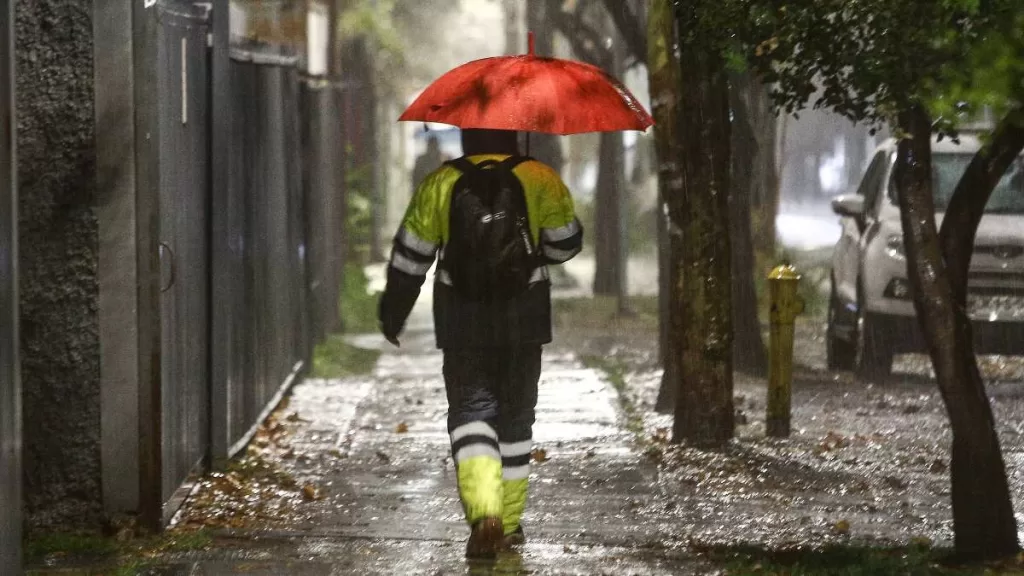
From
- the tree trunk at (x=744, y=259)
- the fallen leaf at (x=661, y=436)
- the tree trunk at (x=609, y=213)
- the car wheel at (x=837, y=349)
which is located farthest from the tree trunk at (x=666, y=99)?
Result: the tree trunk at (x=609, y=213)

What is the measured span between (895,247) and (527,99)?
6838 mm

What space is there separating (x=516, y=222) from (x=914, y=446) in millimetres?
4246

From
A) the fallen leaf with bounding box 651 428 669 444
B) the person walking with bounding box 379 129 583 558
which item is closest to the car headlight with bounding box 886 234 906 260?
the fallen leaf with bounding box 651 428 669 444

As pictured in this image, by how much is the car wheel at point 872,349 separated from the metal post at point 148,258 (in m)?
7.30

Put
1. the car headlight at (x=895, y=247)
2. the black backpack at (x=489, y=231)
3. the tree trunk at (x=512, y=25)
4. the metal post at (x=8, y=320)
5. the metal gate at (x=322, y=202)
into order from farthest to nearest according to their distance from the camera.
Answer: the tree trunk at (x=512, y=25), the metal gate at (x=322, y=202), the car headlight at (x=895, y=247), the black backpack at (x=489, y=231), the metal post at (x=8, y=320)

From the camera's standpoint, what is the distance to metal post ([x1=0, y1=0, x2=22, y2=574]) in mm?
4801

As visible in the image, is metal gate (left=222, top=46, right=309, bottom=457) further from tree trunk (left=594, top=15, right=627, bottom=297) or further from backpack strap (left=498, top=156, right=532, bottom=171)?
tree trunk (left=594, top=15, right=627, bottom=297)

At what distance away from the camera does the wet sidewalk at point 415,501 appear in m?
6.66

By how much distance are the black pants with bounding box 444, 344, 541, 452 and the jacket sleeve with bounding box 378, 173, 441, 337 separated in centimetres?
31

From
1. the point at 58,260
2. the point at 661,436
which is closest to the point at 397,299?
the point at 58,260

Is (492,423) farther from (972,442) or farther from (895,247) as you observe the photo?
(895,247)

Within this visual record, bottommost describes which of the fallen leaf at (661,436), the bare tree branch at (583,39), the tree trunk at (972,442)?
the fallen leaf at (661,436)

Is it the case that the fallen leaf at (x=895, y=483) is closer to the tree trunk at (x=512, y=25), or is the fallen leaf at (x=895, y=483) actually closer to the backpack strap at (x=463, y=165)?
the backpack strap at (x=463, y=165)

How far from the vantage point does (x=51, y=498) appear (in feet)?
23.0
